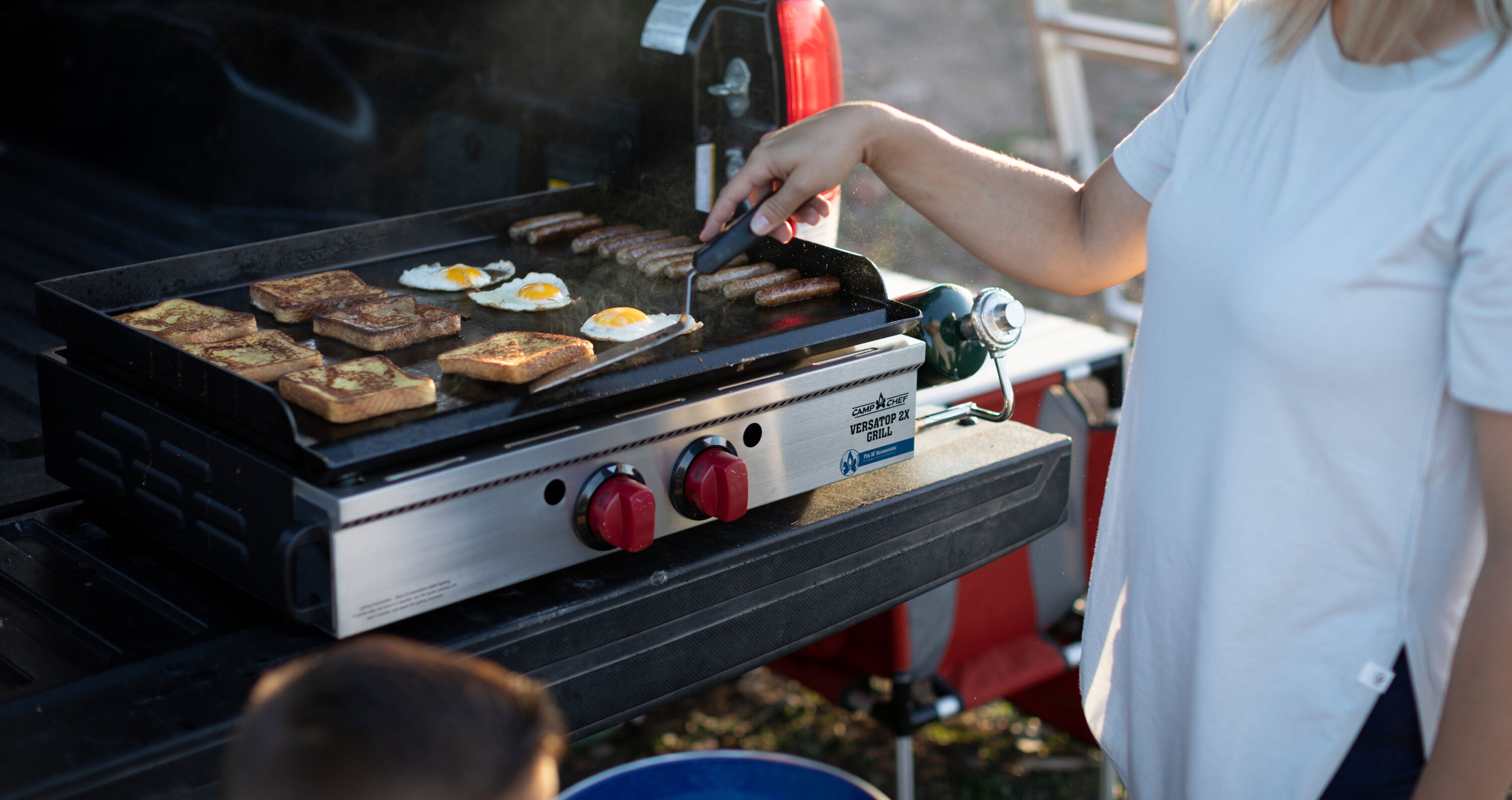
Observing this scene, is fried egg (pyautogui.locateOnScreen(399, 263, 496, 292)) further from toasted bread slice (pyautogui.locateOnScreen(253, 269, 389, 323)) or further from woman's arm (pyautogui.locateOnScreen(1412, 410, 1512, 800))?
woman's arm (pyautogui.locateOnScreen(1412, 410, 1512, 800))

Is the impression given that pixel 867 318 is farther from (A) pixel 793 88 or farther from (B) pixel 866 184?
(B) pixel 866 184

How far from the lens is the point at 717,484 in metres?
1.59

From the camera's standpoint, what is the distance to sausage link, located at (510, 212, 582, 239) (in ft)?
7.17

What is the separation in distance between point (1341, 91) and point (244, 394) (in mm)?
1232

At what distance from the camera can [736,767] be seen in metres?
2.04

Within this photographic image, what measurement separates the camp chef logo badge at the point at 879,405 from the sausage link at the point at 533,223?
73cm

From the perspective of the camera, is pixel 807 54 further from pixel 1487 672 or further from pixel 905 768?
pixel 905 768

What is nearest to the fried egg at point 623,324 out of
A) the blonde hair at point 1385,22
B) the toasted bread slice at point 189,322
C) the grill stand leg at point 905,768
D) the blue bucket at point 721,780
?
the toasted bread slice at point 189,322

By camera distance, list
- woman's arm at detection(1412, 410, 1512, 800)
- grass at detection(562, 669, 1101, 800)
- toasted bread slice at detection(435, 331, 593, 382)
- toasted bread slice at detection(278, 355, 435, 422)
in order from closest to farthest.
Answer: woman's arm at detection(1412, 410, 1512, 800), toasted bread slice at detection(278, 355, 435, 422), toasted bread slice at detection(435, 331, 593, 382), grass at detection(562, 669, 1101, 800)

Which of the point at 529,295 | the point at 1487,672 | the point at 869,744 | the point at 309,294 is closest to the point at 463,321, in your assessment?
the point at 529,295

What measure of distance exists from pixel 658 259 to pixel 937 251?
598cm

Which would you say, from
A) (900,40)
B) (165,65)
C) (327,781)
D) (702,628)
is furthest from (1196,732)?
(900,40)

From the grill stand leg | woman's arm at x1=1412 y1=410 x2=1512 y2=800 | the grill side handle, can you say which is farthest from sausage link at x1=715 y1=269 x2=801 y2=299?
the grill stand leg

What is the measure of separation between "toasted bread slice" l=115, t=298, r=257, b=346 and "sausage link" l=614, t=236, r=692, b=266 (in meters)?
0.60
